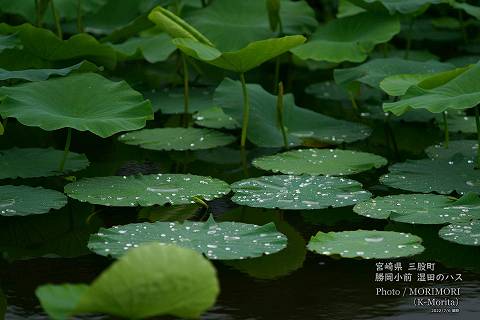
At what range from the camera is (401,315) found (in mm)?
2084

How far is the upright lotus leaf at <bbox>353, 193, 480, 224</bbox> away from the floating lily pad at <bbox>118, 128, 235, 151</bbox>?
827mm

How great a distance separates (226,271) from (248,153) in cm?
109

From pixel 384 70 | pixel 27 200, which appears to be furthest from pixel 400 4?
pixel 27 200

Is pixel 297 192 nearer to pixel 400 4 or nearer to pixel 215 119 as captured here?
pixel 215 119

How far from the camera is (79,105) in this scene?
291 cm

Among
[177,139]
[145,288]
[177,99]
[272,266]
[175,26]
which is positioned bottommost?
[272,266]

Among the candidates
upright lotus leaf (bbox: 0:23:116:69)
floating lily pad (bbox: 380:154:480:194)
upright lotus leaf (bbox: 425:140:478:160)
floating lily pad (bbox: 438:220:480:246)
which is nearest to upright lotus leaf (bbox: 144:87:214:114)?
upright lotus leaf (bbox: 0:23:116:69)

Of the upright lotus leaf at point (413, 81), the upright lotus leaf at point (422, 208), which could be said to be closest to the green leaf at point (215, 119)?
the upright lotus leaf at point (413, 81)

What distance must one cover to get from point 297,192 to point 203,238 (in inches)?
18.0

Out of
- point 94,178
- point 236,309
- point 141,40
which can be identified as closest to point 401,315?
point 236,309

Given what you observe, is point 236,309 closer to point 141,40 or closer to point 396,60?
point 396,60

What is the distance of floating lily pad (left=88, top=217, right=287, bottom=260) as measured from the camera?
90.4 inches

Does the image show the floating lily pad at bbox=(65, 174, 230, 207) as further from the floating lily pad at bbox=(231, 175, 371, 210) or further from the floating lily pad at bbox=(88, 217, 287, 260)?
the floating lily pad at bbox=(88, 217, 287, 260)

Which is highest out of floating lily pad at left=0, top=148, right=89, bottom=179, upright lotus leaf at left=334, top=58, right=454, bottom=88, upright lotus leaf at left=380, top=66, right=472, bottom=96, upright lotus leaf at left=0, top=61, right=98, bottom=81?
upright lotus leaf at left=0, top=61, right=98, bottom=81
